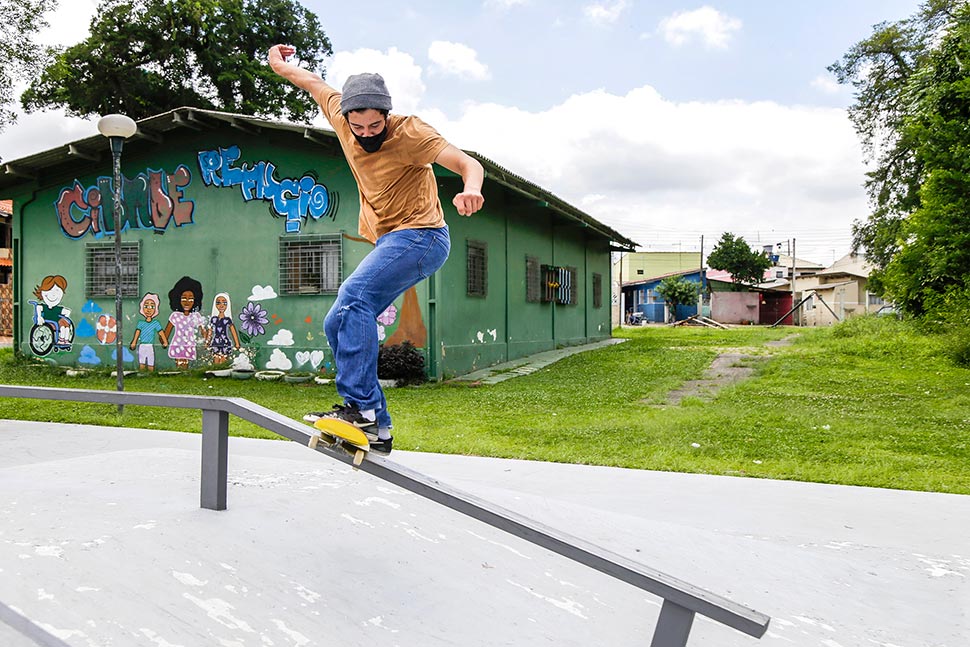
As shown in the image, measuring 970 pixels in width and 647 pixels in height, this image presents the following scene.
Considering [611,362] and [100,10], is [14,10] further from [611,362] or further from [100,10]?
[611,362]

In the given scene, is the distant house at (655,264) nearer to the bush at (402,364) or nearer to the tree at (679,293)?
the tree at (679,293)

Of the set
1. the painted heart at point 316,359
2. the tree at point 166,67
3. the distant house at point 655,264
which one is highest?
the tree at point 166,67

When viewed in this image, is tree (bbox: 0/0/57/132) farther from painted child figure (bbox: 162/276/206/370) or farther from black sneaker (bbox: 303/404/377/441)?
black sneaker (bbox: 303/404/377/441)

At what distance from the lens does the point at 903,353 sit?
1803 centimetres

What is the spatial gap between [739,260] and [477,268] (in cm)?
4493

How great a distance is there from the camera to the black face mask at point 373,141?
11.0ft

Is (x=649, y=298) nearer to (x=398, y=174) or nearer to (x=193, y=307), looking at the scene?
(x=193, y=307)

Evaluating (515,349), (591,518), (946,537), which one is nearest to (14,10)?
(515,349)

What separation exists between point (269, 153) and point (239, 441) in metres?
8.05

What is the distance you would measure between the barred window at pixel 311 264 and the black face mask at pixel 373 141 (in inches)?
422

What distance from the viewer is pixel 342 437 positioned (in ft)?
10.5

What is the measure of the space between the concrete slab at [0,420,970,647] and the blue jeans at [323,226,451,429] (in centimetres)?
86

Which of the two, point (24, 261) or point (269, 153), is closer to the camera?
point (269, 153)

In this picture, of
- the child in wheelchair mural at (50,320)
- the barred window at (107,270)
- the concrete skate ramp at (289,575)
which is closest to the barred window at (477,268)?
the barred window at (107,270)
